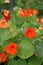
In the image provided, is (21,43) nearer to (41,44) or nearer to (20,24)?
(41,44)

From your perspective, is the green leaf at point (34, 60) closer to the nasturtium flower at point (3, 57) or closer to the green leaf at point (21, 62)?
the green leaf at point (21, 62)

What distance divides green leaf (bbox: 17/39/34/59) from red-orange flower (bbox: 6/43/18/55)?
0.04 m

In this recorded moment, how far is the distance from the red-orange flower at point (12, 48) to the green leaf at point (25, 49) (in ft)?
0.14

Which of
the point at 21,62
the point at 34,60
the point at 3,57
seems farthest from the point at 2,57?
the point at 34,60

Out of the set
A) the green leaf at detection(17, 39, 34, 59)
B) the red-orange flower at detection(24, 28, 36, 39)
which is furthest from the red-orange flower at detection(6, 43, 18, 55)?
the red-orange flower at detection(24, 28, 36, 39)

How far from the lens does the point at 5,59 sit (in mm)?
2393

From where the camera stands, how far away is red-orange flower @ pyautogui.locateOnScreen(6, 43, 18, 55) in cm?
234

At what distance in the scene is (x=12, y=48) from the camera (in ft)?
7.80

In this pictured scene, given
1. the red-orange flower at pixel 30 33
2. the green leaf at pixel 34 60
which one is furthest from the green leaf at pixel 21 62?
the red-orange flower at pixel 30 33

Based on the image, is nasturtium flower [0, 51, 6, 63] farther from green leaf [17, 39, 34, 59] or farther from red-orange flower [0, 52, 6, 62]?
green leaf [17, 39, 34, 59]

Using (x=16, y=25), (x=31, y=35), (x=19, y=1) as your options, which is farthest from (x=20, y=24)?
(x=19, y=1)

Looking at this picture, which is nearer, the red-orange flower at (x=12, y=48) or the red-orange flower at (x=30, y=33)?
the red-orange flower at (x=12, y=48)

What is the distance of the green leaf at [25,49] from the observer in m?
2.36

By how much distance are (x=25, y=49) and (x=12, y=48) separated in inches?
4.1
